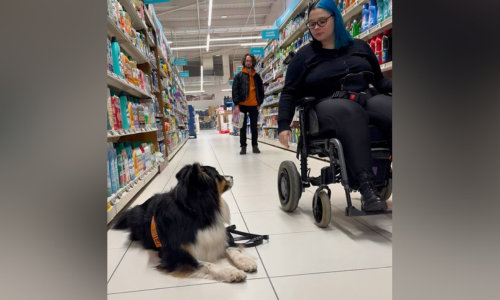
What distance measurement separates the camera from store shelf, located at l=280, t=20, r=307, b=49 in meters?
5.97

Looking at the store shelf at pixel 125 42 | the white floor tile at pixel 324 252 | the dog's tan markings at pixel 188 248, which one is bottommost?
the white floor tile at pixel 324 252

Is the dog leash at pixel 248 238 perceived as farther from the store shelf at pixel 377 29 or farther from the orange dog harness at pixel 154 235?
the store shelf at pixel 377 29

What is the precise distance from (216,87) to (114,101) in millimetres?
26240

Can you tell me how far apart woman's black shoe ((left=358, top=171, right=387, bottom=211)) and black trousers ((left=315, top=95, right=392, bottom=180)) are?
39 mm

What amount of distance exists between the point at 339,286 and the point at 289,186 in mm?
967

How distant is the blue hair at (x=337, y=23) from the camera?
186 centimetres

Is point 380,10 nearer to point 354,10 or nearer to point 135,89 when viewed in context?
point 354,10

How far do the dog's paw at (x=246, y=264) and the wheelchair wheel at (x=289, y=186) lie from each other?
2.48 ft

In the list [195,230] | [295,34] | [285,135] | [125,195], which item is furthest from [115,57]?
[295,34]

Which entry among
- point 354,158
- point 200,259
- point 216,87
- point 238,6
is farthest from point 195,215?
point 216,87

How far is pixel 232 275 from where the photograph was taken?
1.23 m

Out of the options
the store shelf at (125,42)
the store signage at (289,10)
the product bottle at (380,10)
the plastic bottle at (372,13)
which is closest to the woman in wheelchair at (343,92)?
the store shelf at (125,42)
